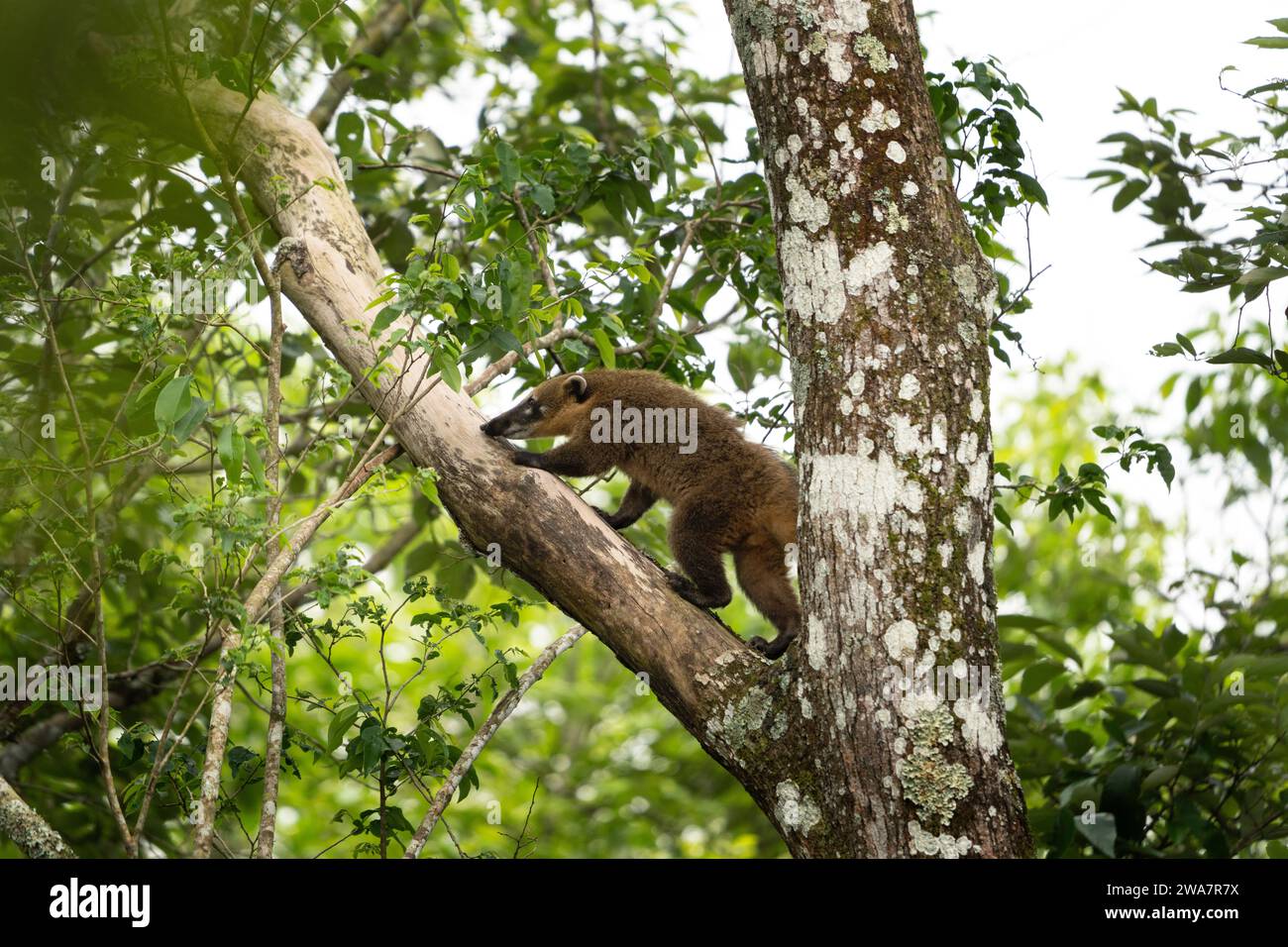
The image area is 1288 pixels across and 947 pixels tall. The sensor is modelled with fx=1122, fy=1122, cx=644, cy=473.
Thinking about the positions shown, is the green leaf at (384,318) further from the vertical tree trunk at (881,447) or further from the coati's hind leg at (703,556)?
the coati's hind leg at (703,556)

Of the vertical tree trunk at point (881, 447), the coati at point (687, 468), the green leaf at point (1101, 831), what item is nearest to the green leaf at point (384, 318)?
the coati at point (687, 468)

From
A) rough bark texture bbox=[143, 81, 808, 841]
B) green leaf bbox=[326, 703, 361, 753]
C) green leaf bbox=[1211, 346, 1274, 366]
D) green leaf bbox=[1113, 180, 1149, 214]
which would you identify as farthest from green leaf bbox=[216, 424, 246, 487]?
green leaf bbox=[1113, 180, 1149, 214]

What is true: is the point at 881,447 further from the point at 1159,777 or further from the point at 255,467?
the point at 1159,777

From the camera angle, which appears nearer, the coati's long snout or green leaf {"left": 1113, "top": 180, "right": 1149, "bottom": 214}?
green leaf {"left": 1113, "top": 180, "right": 1149, "bottom": 214}

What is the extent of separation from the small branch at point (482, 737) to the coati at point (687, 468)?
0.59m

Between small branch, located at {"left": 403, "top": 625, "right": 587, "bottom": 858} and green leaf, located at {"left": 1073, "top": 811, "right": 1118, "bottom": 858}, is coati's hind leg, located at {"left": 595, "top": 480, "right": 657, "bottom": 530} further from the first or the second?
green leaf, located at {"left": 1073, "top": 811, "right": 1118, "bottom": 858}

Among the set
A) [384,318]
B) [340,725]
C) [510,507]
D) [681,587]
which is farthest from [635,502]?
[384,318]

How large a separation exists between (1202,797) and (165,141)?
19.2 feet

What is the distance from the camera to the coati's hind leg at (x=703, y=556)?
5.01 meters

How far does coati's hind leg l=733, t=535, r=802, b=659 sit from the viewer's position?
4879 millimetres

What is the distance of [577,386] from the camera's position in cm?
571

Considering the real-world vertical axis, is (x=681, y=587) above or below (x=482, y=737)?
above

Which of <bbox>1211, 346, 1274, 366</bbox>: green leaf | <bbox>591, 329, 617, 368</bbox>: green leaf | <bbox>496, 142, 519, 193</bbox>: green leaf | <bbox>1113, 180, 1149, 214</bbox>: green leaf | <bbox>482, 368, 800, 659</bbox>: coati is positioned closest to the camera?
<bbox>1211, 346, 1274, 366</bbox>: green leaf

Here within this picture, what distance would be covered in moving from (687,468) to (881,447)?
228 centimetres
